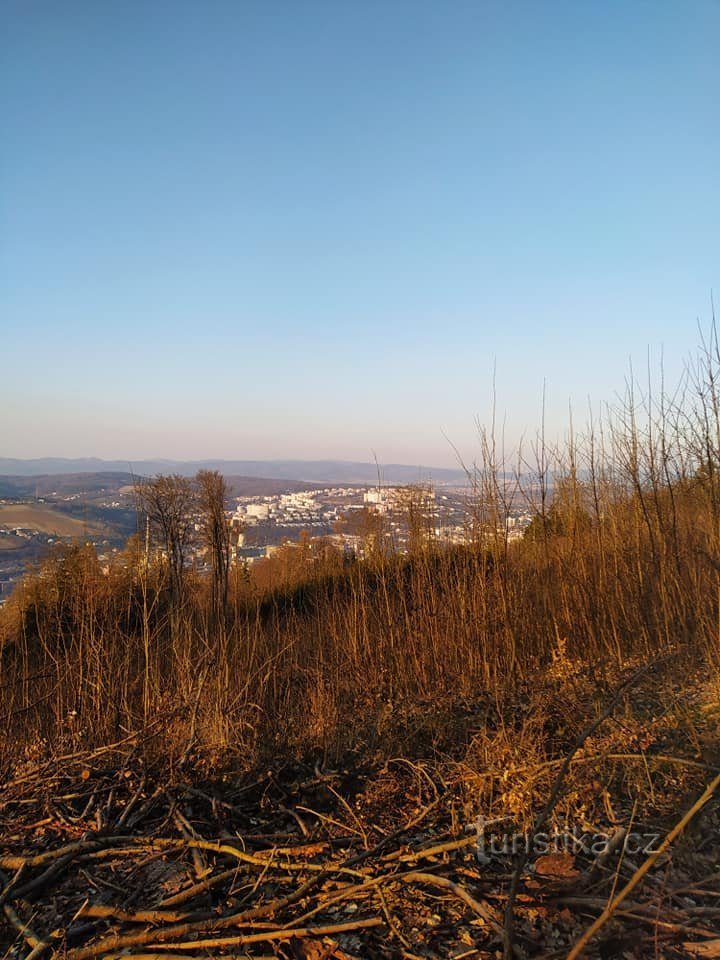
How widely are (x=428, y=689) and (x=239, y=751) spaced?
1.78m

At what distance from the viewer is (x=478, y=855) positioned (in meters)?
1.74

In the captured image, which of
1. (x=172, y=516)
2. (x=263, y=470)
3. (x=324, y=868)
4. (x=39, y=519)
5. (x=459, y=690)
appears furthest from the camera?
(x=263, y=470)

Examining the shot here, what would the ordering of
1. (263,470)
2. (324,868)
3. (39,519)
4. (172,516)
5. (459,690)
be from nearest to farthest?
1. (324,868)
2. (459,690)
3. (39,519)
4. (172,516)
5. (263,470)

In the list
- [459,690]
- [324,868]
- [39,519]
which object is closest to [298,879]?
[324,868]

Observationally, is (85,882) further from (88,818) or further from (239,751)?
(239,751)

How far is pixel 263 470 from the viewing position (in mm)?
17719

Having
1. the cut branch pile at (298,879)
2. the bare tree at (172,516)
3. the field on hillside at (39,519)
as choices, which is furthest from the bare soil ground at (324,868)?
the field on hillside at (39,519)

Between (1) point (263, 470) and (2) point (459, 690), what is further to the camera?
(1) point (263, 470)

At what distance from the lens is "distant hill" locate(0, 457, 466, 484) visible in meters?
5.11

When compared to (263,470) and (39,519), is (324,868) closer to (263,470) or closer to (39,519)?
(39,519)

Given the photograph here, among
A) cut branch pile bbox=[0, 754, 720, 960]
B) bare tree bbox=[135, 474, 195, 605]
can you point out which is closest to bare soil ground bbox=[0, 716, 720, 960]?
cut branch pile bbox=[0, 754, 720, 960]

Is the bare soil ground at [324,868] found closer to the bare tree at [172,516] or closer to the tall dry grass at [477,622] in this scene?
the tall dry grass at [477,622]

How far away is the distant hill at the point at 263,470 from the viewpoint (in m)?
5.11

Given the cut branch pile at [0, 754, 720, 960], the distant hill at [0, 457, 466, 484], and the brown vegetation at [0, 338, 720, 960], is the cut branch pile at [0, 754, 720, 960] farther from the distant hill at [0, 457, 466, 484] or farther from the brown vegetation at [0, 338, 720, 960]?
the distant hill at [0, 457, 466, 484]
